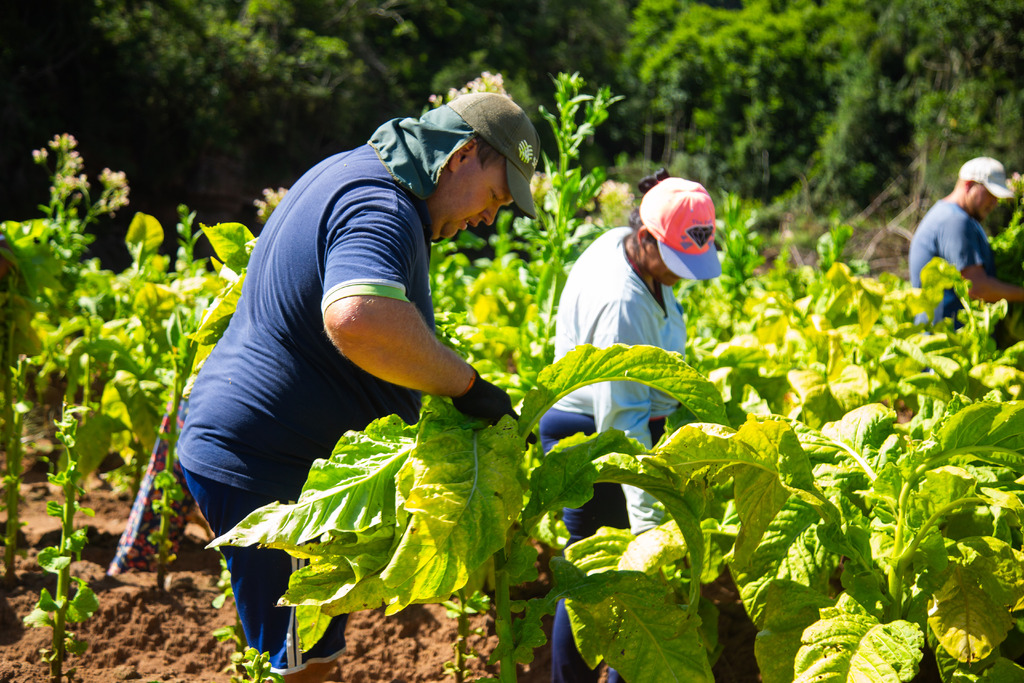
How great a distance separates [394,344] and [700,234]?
1212mm

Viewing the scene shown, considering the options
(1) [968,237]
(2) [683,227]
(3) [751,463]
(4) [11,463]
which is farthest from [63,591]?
(1) [968,237]

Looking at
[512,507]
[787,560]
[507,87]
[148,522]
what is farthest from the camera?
[507,87]

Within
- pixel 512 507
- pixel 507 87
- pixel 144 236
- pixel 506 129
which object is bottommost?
pixel 512 507

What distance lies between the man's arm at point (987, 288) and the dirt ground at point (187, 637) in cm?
185

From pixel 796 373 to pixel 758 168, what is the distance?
2844 cm

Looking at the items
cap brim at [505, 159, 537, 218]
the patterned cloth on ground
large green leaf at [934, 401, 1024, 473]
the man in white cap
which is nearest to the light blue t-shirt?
the man in white cap

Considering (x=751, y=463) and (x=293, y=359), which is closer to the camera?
(x=751, y=463)

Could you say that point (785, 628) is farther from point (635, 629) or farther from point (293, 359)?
point (293, 359)

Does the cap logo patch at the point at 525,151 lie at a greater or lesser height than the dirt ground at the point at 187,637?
greater

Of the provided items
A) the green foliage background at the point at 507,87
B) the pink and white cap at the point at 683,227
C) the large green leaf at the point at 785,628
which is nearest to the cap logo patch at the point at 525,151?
the pink and white cap at the point at 683,227

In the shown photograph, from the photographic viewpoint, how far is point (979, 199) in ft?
13.0

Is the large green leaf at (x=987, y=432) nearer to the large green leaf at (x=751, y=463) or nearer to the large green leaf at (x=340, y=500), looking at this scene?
the large green leaf at (x=751, y=463)

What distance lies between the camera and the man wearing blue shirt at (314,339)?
5.38ft

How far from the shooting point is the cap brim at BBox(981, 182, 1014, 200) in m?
3.80
